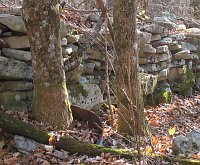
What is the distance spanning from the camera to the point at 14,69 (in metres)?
5.45

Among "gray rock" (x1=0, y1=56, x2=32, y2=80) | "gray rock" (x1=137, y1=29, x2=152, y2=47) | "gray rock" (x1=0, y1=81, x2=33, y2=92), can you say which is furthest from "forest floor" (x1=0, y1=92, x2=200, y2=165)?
"gray rock" (x1=137, y1=29, x2=152, y2=47)

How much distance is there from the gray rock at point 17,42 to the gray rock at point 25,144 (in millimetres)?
1728

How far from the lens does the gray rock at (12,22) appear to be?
5.32m

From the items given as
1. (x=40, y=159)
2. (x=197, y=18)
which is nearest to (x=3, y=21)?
(x=40, y=159)

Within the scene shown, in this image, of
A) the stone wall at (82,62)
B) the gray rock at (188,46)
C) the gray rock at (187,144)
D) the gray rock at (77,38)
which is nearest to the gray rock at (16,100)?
the stone wall at (82,62)

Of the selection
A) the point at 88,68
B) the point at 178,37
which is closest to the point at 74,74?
the point at 88,68

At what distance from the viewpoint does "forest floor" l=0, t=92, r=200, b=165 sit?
160 inches

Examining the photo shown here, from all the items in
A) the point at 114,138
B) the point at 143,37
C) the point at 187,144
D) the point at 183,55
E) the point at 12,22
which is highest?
the point at 12,22

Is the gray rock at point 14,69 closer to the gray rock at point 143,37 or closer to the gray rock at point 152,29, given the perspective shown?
the gray rock at point 143,37

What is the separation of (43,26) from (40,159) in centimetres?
168

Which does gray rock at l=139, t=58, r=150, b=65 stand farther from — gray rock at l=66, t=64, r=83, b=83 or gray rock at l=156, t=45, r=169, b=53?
gray rock at l=66, t=64, r=83, b=83

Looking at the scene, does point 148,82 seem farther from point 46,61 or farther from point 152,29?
point 46,61

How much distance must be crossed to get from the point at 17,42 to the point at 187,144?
3004 mm

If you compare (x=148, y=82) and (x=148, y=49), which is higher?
(x=148, y=49)
